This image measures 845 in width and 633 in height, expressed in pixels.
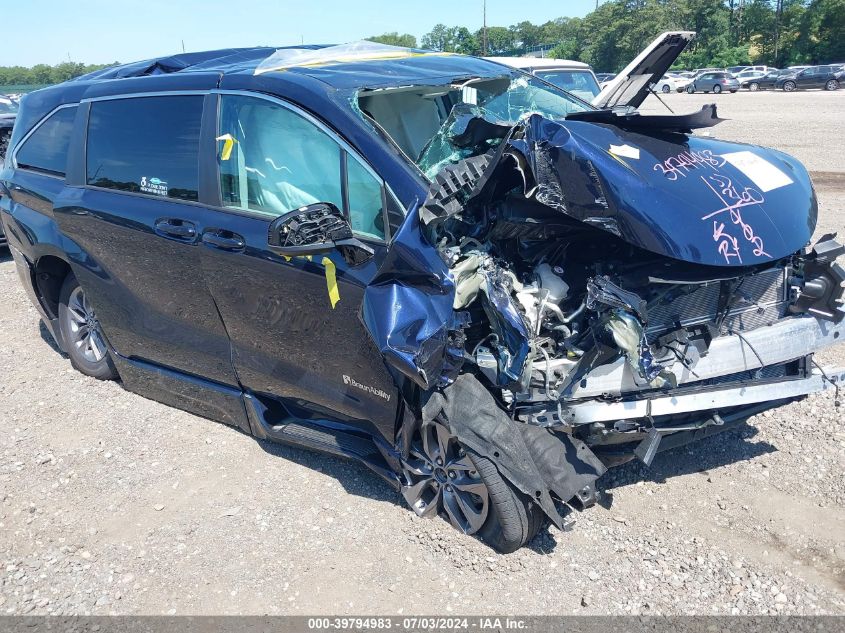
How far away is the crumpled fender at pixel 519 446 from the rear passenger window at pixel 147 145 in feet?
6.13

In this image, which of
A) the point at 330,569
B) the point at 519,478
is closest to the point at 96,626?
the point at 330,569

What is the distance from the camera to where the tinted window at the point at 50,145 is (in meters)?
4.74

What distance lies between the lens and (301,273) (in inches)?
134

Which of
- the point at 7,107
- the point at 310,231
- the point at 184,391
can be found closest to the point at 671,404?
the point at 310,231

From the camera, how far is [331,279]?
10.8 ft

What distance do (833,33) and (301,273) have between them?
63.1 metres

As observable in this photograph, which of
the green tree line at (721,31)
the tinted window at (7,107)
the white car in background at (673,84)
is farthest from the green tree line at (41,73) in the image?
the tinted window at (7,107)

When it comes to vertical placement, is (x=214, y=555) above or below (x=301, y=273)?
below

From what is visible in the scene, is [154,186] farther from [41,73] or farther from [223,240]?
[41,73]

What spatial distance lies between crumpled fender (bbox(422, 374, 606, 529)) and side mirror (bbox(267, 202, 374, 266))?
793 mm

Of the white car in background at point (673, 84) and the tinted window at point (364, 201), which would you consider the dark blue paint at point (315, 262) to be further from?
the white car in background at point (673, 84)

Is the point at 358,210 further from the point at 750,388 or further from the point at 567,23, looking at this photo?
the point at 567,23

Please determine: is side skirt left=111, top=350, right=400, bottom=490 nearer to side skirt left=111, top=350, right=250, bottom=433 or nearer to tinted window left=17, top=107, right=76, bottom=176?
side skirt left=111, top=350, right=250, bottom=433

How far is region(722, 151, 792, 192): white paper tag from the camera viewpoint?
3383 mm
